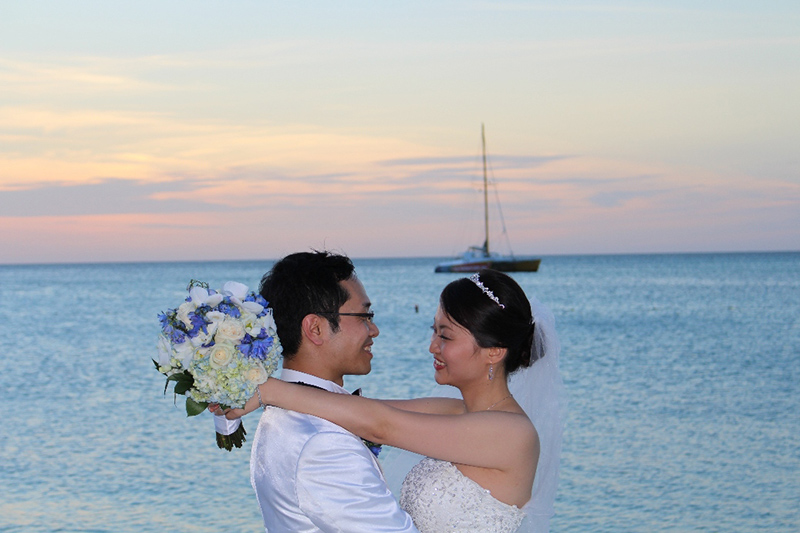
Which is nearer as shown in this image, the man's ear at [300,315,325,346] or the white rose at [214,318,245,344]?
the white rose at [214,318,245,344]

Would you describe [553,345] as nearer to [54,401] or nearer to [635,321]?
[54,401]

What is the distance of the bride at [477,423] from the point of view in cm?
325

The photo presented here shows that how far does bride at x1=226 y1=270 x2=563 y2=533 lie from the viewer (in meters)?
3.25

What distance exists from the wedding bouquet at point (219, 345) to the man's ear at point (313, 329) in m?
0.12

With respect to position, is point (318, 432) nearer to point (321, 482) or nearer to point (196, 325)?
point (321, 482)

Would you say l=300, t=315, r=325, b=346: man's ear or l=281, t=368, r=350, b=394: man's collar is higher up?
l=300, t=315, r=325, b=346: man's ear

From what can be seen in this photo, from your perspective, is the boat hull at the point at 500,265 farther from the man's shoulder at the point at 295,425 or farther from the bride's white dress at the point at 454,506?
the man's shoulder at the point at 295,425

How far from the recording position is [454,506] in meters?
3.52

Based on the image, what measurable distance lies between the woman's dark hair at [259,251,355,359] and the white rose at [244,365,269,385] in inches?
8.9

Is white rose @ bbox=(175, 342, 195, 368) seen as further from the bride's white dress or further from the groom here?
the bride's white dress

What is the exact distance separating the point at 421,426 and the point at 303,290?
67 centimetres

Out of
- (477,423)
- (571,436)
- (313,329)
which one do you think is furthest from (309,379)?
(571,436)

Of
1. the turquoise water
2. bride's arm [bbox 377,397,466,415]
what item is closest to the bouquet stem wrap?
bride's arm [bbox 377,397,466,415]

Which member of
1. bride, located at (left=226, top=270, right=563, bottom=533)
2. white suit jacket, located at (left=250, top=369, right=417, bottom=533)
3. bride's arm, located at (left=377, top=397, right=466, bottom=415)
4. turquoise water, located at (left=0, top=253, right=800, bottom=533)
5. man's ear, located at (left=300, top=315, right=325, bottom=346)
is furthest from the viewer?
turquoise water, located at (left=0, top=253, right=800, bottom=533)
